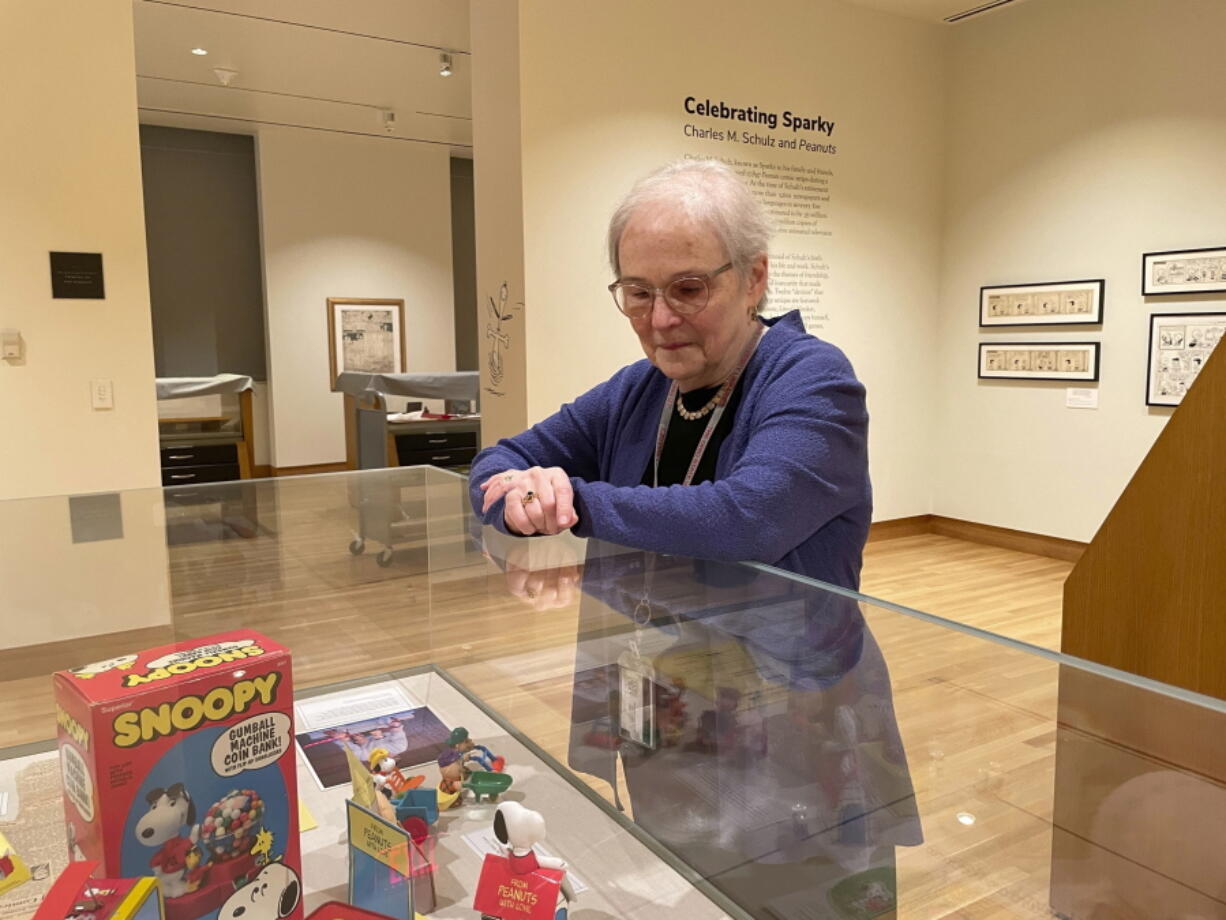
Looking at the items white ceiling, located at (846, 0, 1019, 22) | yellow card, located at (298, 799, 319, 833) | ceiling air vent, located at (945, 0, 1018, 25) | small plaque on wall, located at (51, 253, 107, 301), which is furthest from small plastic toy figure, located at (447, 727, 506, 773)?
ceiling air vent, located at (945, 0, 1018, 25)

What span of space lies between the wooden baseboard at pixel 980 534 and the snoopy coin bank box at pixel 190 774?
5455 mm

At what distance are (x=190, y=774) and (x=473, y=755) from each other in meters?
0.47

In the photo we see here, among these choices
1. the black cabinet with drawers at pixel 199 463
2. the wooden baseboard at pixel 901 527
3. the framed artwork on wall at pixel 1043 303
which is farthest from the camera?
the black cabinet with drawers at pixel 199 463

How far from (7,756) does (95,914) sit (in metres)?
0.69

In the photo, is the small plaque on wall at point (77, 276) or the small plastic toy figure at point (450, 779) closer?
the small plastic toy figure at point (450, 779)

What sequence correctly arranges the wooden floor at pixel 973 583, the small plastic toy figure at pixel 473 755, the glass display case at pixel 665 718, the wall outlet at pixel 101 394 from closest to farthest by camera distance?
1. the glass display case at pixel 665 718
2. the small plastic toy figure at pixel 473 755
3. the wall outlet at pixel 101 394
4. the wooden floor at pixel 973 583

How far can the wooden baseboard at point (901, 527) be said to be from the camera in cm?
605

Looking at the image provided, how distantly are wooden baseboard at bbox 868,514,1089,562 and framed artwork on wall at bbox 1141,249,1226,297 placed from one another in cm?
153

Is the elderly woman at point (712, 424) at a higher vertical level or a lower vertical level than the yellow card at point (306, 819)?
higher

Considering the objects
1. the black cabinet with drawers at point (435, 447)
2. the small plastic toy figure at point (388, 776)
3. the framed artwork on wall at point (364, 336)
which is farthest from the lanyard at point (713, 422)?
the framed artwork on wall at point (364, 336)

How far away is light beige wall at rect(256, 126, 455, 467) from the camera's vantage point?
875 centimetres

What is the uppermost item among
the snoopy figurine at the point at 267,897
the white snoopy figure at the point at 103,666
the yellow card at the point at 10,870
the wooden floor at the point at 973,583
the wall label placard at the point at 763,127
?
the wall label placard at the point at 763,127

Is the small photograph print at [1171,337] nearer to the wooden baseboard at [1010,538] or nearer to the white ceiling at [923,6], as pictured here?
the wooden baseboard at [1010,538]

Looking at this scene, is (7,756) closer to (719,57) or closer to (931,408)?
(719,57)
